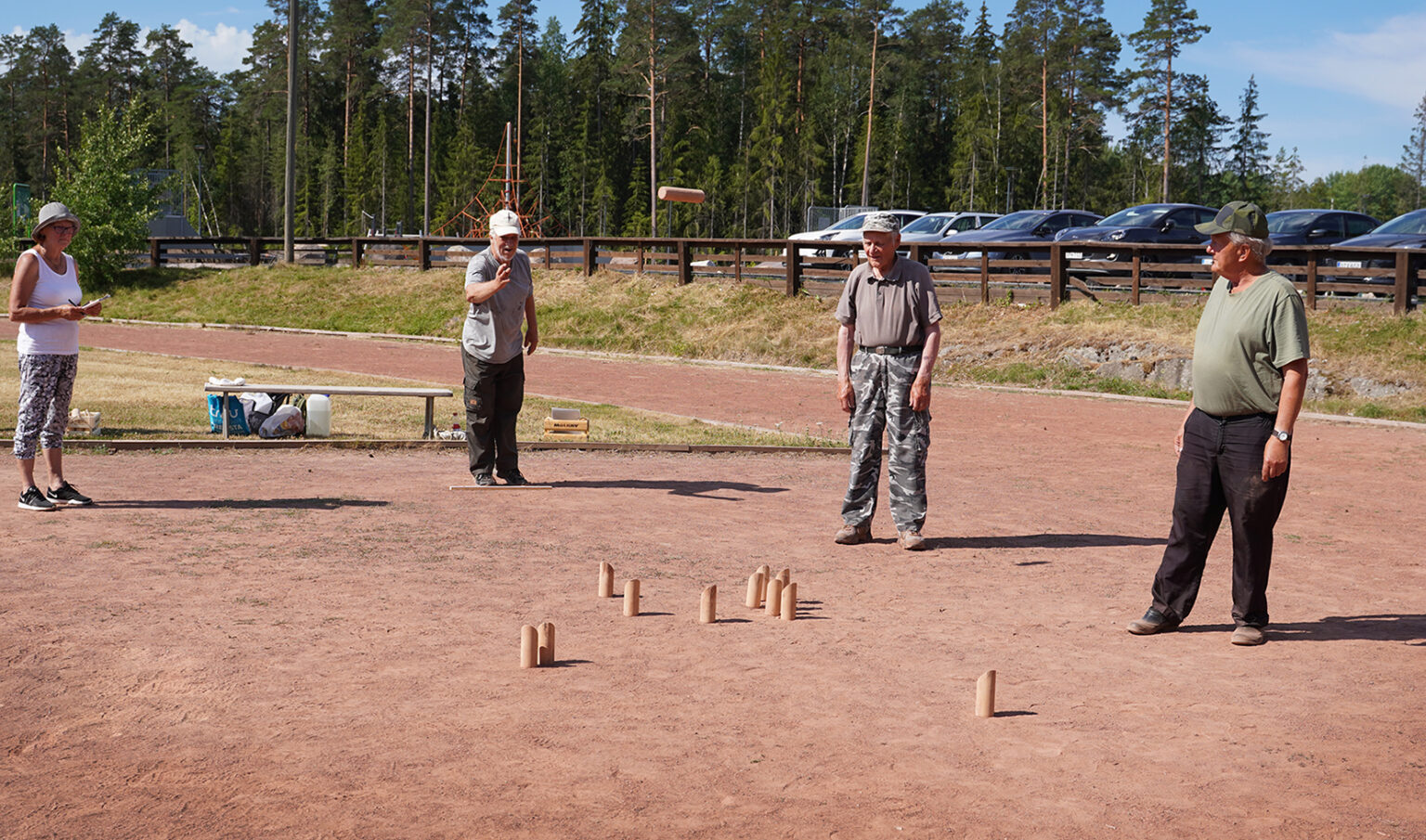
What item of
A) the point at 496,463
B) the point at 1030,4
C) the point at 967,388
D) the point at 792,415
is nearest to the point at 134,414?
the point at 496,463

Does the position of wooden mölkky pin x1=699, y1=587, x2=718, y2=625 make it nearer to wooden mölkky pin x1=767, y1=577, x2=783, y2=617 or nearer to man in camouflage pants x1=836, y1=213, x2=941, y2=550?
wooden mölkky pin x1=767, y1=577, x2=783, y2=617

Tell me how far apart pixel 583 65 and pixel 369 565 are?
7680 cm

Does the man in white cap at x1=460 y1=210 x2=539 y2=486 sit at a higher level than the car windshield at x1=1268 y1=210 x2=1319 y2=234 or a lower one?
lower

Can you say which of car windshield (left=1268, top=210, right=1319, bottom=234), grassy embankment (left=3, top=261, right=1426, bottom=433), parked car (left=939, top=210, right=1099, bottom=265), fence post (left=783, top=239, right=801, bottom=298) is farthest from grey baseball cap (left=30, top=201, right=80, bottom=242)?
car windshield (left=1268, top=210, right=1319, bottom=234)

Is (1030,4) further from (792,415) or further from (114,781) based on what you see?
(114,781)

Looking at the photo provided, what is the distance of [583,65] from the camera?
80938 mm

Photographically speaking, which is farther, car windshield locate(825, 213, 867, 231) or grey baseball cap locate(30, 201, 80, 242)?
car windshield locate(825, 213, 867, 231)

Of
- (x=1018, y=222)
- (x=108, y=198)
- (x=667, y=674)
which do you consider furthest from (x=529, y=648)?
(x=108, y=198)

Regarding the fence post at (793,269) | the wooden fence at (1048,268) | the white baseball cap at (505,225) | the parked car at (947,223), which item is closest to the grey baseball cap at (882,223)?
the white baseball cap at (505,225)

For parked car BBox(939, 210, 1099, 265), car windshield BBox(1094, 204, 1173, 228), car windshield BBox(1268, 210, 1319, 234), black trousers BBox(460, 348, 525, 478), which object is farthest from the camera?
parked car BBox(939, 210, 1099, 265)

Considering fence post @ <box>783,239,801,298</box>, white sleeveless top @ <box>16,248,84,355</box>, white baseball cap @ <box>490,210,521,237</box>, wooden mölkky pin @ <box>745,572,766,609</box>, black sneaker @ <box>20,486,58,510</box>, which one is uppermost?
fence post @ <box>783,239,801,298</box>

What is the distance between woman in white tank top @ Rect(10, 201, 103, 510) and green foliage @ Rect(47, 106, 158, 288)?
2876 cm

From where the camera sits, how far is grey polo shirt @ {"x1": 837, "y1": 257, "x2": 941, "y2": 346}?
8.23 metres

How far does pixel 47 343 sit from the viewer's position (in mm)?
8609
